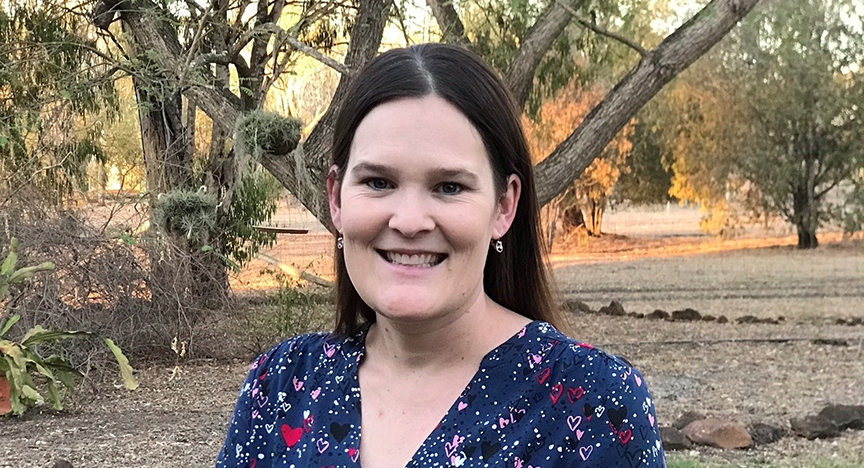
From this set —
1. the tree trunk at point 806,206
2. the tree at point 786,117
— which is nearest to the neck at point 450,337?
the tree at point 786,117

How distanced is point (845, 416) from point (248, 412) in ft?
15.0

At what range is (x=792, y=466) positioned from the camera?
425 cm

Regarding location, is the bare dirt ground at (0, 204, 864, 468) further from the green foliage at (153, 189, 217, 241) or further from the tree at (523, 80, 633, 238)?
the green foliage at (153, 189, 217, 241)

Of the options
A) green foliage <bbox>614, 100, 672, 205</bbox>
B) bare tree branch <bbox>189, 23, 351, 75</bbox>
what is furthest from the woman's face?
green foliage <bbox>614, 100, 672, 205</bbox>

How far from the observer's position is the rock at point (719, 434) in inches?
175

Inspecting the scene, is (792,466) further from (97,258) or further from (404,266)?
(97,258)

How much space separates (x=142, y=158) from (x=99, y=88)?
1.00 meters

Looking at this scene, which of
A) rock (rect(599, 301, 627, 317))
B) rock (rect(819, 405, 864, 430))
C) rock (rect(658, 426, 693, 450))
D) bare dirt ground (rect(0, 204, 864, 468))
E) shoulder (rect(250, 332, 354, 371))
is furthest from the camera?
rock (rect(599, 301, 627, 317))

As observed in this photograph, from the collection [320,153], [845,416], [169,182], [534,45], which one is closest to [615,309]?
[534,45]

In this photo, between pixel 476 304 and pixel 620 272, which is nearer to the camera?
pixel 476 304

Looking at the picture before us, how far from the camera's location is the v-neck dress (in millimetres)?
1011

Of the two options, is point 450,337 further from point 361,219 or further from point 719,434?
point 719,434

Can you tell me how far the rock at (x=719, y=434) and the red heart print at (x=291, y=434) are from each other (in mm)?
3715

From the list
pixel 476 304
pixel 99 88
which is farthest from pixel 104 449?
pixel 476 304
